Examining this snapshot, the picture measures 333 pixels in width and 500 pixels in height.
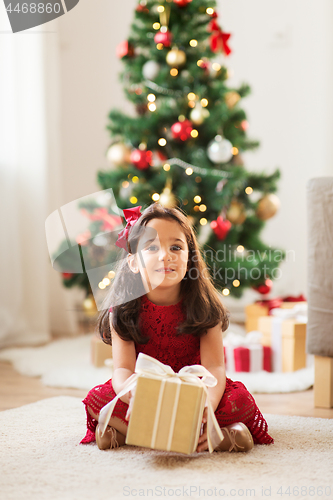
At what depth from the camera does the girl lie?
938 mm

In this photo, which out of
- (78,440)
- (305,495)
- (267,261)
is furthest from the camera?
(267,261)

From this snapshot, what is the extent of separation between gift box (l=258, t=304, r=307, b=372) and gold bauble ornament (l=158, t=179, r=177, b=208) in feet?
1.72

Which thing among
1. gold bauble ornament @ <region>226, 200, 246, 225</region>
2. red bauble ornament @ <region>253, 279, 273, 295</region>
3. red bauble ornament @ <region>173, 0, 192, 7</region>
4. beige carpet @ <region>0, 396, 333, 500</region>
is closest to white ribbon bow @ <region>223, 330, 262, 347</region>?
red bauble ornament @ <region>253, 279, 273, 295</region>

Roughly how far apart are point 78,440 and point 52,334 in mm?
1510

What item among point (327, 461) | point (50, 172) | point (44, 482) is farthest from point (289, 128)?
point (44, 482)

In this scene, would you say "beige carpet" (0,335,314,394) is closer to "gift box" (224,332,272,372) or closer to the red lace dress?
"gift box" (224,332,272,372)

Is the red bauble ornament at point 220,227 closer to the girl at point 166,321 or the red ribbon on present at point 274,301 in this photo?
the red ribbon on present at point 274,301

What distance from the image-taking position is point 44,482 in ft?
2.46

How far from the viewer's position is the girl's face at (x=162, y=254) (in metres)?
0.95

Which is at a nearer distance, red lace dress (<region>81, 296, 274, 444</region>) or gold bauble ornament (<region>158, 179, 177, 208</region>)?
red lace dress (<region>81, 296, 274, 444</region>)

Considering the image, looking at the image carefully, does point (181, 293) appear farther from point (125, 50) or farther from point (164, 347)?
point (125, 50)

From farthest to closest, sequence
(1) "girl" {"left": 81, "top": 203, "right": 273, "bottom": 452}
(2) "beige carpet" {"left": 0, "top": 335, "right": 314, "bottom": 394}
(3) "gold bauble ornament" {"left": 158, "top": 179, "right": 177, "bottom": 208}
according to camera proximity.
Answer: (3) "gold bauble ornament" {"left": 158, "top": 179, "right": 177, "bottom": 208} → (2) "beige carpet" {"left": 0, "top": 335, "right": 314, "bottom": 394} → (1) "girl" {"left": 81, "top": 203, "right": 273, "bottom": 452}

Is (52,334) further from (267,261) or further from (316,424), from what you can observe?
(316,424)
